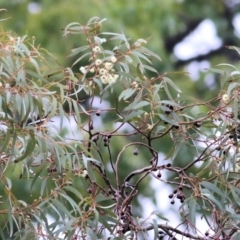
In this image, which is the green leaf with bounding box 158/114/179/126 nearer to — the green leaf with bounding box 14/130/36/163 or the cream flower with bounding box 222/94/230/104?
the cream flower with bounding box 222/94/230/104

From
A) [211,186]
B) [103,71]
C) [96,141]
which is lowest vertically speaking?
[211,186]

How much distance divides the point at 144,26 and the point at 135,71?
131 inches

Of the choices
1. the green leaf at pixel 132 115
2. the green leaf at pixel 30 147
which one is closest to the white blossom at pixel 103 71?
the green leaf at pixel 132 115

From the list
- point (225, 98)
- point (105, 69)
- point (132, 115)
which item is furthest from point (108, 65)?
point (225, 98)

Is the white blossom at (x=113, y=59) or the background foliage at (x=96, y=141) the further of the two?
the white blossom at (x=113, y=59)

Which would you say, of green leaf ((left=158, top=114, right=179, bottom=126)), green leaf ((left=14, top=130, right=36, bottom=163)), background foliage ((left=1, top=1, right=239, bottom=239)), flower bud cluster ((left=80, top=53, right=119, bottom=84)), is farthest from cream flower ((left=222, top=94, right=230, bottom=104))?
green leaf ((left=14, top=130, right=36, bottom=163))

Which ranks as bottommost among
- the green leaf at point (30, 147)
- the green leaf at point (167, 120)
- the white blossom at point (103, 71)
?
the green leaf at point (30, 147)

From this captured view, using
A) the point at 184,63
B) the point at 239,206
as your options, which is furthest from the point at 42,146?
the point at 184,63

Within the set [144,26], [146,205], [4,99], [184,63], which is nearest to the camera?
[4,99]

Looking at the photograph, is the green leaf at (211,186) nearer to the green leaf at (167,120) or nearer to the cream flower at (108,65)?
the green leaf at (167,120)

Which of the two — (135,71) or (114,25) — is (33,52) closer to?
(135,71)

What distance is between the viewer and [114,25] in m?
4.48

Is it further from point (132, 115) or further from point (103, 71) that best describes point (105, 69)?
point (132, 115)

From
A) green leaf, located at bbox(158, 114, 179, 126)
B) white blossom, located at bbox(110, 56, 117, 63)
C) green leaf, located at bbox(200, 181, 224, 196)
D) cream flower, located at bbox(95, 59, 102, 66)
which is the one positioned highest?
white blossom, located at bbox(110, 56, 117, 63)
